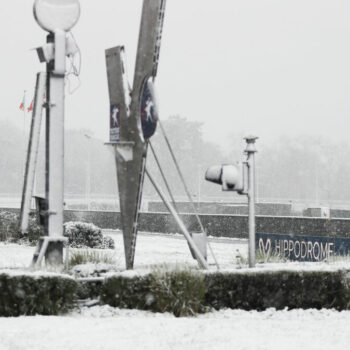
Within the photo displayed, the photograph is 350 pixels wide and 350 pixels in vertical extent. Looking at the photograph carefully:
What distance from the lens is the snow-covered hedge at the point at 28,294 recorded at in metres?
7.47

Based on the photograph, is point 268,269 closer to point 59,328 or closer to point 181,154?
point 59,328

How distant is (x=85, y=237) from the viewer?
59.0ft

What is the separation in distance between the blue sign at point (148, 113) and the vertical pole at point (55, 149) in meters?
1.12

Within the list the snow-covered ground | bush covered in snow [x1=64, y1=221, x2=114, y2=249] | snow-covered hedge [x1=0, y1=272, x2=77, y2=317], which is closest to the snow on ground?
bush covered in snow [x1=64, y1=221, x2=114, y2=249]

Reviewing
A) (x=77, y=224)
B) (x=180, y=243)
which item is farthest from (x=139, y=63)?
(x=180, y=243)

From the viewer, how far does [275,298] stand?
8398mm

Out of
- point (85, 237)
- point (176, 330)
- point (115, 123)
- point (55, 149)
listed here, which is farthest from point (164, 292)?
point (85, 237)

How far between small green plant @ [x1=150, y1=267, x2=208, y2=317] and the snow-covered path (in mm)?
146

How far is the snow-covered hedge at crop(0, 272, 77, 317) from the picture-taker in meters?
7.47

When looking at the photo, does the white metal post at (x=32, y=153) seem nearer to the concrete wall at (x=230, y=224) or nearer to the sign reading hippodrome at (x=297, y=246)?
the sign reading hippodrome at (x=297, y=246)

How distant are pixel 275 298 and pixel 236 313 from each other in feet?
1.95

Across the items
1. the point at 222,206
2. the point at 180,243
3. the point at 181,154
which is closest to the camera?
the point at 180,243

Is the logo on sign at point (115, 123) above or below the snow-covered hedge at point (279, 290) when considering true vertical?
above

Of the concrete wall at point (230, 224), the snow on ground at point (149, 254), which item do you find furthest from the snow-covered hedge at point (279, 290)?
the concrete wall at point (230, 224)
